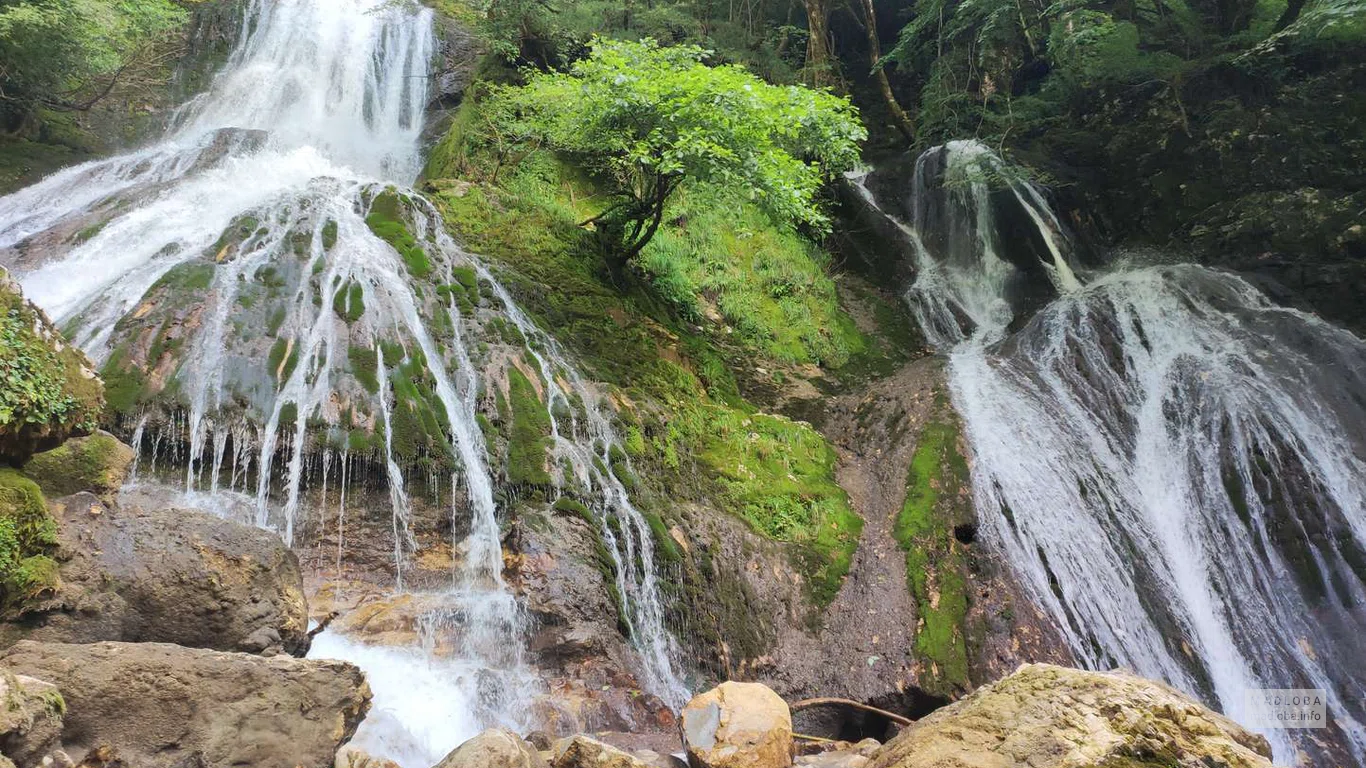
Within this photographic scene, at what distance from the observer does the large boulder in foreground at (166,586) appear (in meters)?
3.37

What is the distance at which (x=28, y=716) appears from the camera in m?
2.49


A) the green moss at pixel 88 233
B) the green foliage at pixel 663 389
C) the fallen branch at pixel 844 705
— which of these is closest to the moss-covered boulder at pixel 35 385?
the green foliage at pixel 663 389

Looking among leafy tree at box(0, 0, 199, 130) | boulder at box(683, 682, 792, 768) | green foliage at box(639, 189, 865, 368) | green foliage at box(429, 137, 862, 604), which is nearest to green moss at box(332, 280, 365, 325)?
green foliage at box(429, 137, 862, 604)

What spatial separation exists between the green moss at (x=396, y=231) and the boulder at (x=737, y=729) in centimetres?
588

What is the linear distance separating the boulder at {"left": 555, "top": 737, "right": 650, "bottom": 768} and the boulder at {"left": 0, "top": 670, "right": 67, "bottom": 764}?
7.53 feet

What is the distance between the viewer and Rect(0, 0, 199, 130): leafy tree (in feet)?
35.5

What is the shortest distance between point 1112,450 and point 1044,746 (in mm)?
7571

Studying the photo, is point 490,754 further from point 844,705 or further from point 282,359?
point 282,359

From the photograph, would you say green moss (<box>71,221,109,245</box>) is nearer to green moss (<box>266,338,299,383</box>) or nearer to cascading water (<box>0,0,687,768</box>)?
cascading water (<box>0,0,687,768</box>)

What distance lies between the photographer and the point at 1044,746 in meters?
2.69

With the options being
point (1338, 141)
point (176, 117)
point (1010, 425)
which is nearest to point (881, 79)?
point (1338, 141)

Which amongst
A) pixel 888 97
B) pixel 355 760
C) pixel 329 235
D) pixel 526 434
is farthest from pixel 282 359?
pixel 888 97

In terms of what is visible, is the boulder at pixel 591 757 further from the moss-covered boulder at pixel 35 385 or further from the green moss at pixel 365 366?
the green moss at pixel 365 366

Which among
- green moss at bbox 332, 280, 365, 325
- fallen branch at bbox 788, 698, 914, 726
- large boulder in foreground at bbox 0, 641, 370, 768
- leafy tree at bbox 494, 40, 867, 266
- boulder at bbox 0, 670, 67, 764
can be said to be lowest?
fallen branch at bbox 788, 698, 914, 726
